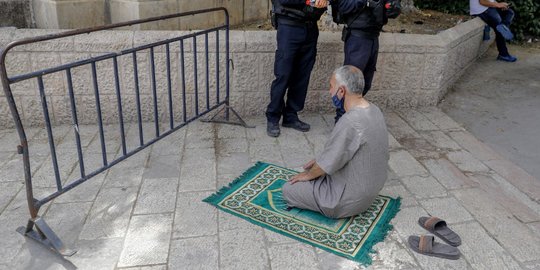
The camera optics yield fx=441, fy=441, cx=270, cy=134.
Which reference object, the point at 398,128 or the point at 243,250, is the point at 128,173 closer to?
the point at 243,250

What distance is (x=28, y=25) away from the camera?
579 centimetres

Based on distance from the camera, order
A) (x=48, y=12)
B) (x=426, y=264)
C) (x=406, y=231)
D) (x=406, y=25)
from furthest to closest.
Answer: (x=406, y=25)
(x=48, y=12)
(x=406, y=231)
(x=426, y=264)

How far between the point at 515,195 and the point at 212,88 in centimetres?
322

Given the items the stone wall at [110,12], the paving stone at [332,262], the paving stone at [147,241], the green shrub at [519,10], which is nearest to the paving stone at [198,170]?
the paving stone at [147,241]

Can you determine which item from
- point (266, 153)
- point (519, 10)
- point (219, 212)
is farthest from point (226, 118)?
point (519, 10)

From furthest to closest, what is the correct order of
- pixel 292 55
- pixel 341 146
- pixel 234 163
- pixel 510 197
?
pixel 292 55 → pixel 234 163 → pixel 510 197 → pixel 341 146

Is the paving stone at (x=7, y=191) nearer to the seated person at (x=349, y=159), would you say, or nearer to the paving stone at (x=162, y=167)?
the paving stone at (x=162, y=167)

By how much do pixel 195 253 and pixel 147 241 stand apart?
0.36 meters

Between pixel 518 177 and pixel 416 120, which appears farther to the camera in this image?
pixel 416 120

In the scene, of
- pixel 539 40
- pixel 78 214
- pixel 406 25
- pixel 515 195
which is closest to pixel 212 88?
pixel 78 214

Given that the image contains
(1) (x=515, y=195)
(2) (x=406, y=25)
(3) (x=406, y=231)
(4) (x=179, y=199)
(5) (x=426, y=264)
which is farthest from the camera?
(2) (x=406, y=25)

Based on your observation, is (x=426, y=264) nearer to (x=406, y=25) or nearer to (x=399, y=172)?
(x=399, y=172)

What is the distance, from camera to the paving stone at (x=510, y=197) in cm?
343

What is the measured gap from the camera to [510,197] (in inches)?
145
